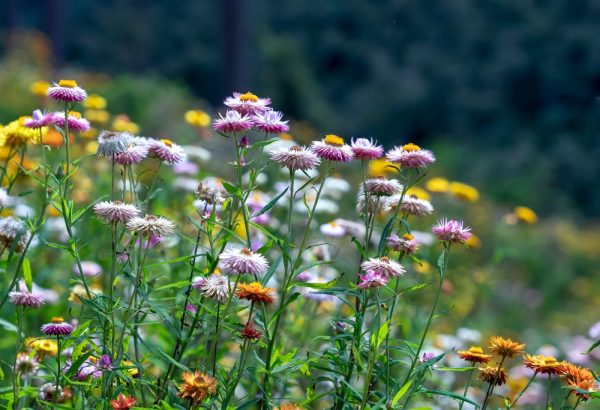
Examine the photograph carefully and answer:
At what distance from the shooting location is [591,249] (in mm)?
10820

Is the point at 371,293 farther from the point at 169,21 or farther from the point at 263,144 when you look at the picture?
the point at 169,21

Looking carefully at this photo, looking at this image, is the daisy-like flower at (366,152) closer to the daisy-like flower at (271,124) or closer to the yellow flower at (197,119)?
the daisy-like flower at (271,124)

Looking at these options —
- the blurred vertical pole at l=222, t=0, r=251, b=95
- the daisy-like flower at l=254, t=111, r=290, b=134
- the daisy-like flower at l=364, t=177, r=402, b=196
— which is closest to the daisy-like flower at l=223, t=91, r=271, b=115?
the daisy-like flower at l=254, t=111, r=290, b=134

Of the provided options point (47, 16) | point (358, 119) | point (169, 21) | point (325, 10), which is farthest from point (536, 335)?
point (169, 21)

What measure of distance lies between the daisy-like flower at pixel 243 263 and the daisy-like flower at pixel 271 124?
0.29m

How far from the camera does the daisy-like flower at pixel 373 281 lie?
71.8 inches

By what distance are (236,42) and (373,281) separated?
12806mm

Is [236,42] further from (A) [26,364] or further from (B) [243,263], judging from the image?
(B) [243,263]

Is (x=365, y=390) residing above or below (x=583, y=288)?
below

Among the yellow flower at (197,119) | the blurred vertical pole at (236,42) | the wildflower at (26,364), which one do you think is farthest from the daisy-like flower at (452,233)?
the blurred vertical pole at (236,42)

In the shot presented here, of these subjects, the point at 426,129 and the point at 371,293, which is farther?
the point at 426,129

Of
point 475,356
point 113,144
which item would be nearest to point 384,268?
point 475,356

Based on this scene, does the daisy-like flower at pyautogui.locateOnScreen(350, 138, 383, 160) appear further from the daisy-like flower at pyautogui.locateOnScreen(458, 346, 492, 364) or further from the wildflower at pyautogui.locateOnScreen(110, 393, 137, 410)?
the wildflower at pyautogui.locateOnScreen(110, 393, 137, 410)

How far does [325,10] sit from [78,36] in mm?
8781
